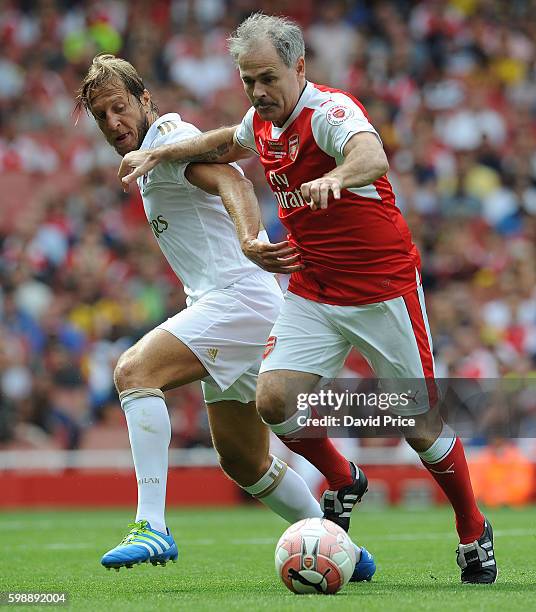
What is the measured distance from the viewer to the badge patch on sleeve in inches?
220

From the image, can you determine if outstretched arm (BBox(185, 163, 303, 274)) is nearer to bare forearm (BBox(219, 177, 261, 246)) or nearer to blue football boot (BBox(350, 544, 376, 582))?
bare forearm (BBox(219, 177, 261, 246))

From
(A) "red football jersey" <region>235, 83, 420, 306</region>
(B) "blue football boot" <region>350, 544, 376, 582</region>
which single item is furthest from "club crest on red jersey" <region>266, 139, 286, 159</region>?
(B) "blue football boot" <region>350, 544, 376, 582</region>

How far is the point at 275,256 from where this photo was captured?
570 cm

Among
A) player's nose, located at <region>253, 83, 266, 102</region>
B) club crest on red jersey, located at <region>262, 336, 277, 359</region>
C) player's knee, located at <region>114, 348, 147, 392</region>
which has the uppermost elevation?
player's nose, located at <region>253, 83, 266, 102</region>

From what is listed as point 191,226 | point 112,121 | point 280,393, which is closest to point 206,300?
point 191,226

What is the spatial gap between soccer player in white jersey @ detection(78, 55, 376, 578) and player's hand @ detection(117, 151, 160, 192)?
0.55ft

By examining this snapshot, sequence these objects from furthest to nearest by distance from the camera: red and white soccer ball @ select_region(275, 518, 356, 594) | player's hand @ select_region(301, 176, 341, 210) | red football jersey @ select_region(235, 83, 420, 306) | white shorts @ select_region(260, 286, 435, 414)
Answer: white shorts @ select_region(260, 286, 435, 414) < red football jersey @ select_region(235, 83, 420, 306) < red and white soccer ball @ select_region(275, 518, 356, 594) < player's hand @ select_region(301, 176, 341, 210)

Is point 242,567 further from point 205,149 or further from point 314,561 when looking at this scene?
point 205,149

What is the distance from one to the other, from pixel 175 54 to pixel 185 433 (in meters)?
6.62

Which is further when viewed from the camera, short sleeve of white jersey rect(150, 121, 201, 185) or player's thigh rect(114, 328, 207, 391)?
short sleeve of white jersey rect(150, 121, 201, 185)

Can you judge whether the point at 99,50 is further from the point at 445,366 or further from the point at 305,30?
the point at 445,366

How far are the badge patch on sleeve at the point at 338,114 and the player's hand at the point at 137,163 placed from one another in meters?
1.06

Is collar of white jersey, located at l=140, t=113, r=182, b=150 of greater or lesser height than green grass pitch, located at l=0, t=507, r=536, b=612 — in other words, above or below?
above

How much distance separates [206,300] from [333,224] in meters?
0.85
